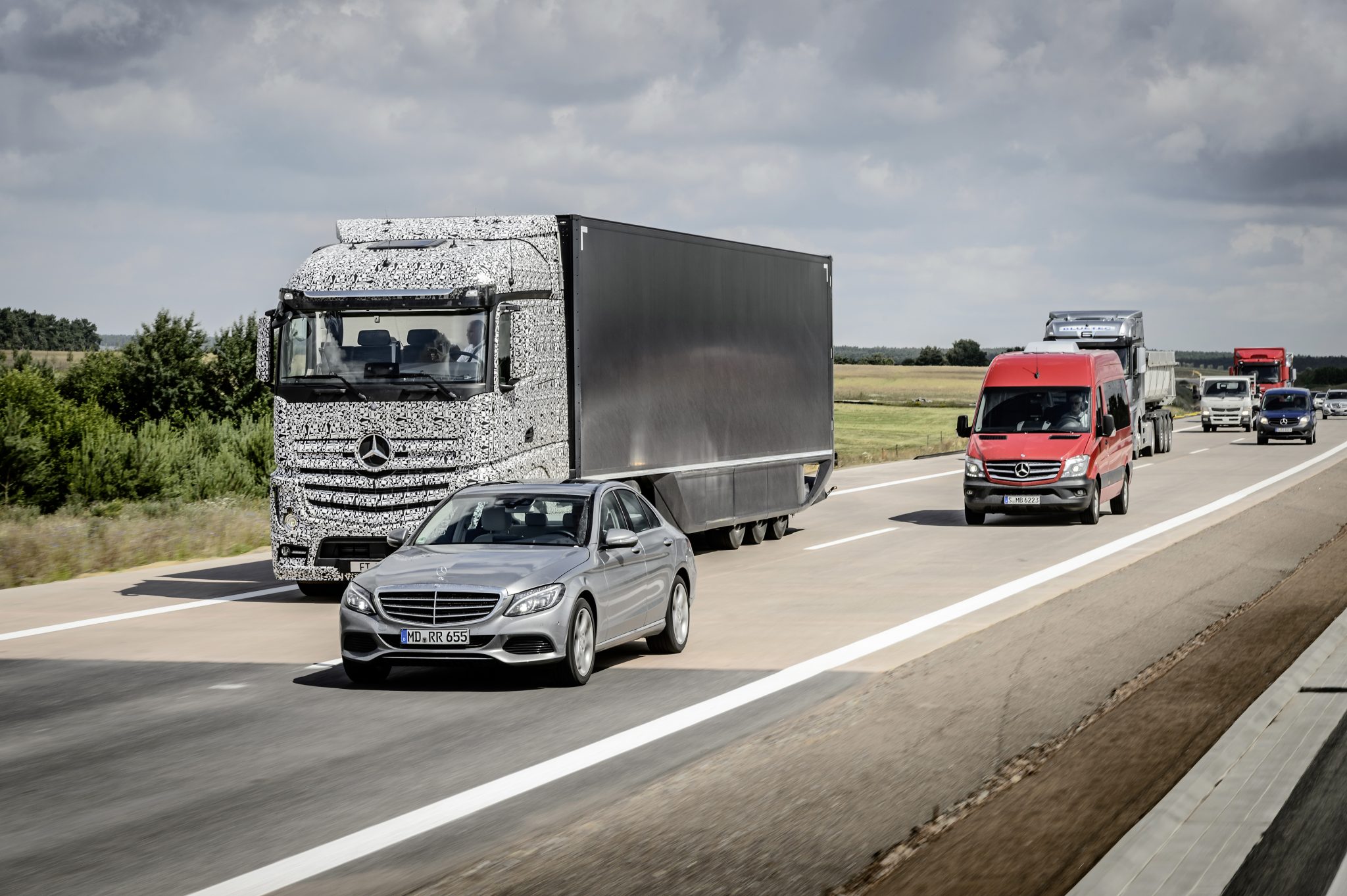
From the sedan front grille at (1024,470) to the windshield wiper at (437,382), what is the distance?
1134cm

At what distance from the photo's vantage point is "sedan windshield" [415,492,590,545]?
11.3 meters

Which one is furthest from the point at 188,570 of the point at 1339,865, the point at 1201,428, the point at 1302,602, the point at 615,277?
the point at 1201,428

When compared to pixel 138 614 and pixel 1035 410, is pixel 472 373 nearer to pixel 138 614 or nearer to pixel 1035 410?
pixel 138 614

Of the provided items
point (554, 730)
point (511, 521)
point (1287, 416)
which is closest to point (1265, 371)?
point (1287, 416)

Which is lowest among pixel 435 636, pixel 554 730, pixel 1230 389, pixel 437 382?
pixel 554 730

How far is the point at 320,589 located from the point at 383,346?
316 centimetres

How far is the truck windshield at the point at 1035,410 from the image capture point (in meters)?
24.3

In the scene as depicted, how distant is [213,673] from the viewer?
11.6m

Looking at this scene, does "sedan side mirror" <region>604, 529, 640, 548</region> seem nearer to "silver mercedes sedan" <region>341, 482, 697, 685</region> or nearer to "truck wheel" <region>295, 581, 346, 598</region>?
"silver mercedes sedan" <region>341, 482, 697, 685</region>

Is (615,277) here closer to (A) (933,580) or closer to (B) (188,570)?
(A) (933,580)

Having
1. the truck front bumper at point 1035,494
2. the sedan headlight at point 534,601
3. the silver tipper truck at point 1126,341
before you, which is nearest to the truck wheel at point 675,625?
the sedan headlight at point 534,601

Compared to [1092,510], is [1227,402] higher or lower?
higher

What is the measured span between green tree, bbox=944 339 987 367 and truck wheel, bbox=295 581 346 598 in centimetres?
16982

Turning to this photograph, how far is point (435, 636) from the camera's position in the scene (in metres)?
10.2
